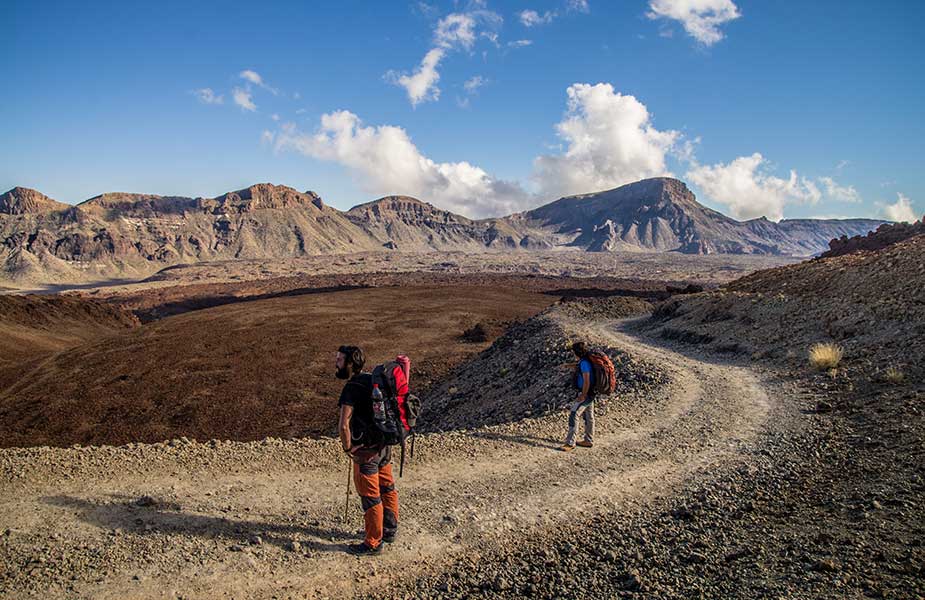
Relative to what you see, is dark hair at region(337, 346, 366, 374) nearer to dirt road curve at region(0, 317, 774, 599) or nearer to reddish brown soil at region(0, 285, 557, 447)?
dirt road curve at region(0, 317, 774, 599)

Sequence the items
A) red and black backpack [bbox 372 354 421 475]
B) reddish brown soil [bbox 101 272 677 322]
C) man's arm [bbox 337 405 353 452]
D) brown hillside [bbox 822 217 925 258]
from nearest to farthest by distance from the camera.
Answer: man's arm [bbox 337 405 353 452], red and black backpack [bbox 372 354 421 475], brown hillside [bbox 822 217 925 258], reddish brown soil [bbox 101 272 677 322]

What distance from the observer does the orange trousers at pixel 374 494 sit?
4867 millimetres

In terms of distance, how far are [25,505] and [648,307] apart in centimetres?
3571

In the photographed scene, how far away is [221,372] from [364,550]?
24246 mm

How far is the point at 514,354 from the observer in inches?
829

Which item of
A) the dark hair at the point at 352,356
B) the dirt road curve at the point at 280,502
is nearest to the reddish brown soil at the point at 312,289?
the dirt road curve at the point at 280,502

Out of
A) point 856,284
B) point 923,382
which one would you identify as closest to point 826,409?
point 923,382

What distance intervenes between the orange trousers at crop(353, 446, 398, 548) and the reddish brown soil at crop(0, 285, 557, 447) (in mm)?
13491

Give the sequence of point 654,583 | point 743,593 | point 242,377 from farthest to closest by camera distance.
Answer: point 242,377 → point 654,583 → point 743,593

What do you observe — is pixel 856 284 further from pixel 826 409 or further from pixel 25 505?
pixel 25 505

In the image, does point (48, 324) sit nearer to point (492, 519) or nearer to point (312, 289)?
point (312, 289)

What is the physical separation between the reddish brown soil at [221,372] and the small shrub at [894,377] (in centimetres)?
1560

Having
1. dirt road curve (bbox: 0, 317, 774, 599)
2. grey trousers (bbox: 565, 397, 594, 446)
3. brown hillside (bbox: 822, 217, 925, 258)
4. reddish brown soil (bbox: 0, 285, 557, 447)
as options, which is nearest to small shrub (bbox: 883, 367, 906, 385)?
dirt road curve (bbox: 0, 317, 774, 599)

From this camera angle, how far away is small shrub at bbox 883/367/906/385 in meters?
10.2
